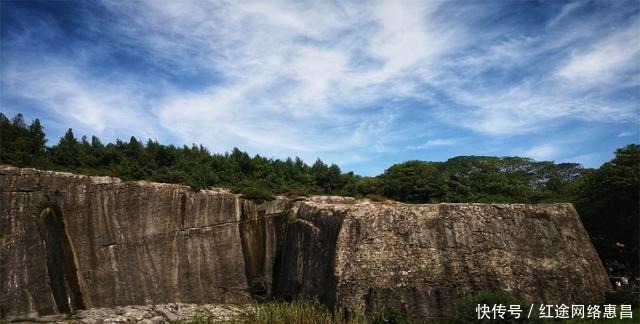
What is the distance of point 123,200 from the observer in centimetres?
2591

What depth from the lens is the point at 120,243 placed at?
25.1m

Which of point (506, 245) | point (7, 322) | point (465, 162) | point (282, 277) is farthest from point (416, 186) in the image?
point (465, 162)

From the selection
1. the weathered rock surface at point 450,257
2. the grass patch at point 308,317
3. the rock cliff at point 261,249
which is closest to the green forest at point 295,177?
the rock cliff at point 261,249

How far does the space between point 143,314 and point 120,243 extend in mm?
4916

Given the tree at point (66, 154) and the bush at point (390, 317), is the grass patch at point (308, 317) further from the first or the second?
the tree at point (66, 154)

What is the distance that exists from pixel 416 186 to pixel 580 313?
20.3 metres

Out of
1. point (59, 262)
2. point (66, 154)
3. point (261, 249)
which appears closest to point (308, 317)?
point (261, 249)

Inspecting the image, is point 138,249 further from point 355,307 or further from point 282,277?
point 355,307

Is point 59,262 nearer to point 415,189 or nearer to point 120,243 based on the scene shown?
point 120,243

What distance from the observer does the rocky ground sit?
68.1ft

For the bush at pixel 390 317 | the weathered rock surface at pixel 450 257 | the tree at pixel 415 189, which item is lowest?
the bush at pixel 390 317

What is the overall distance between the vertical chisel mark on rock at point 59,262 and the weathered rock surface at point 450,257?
12.9m

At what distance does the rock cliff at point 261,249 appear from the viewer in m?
17.9

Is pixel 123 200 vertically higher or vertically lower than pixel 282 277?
higher
